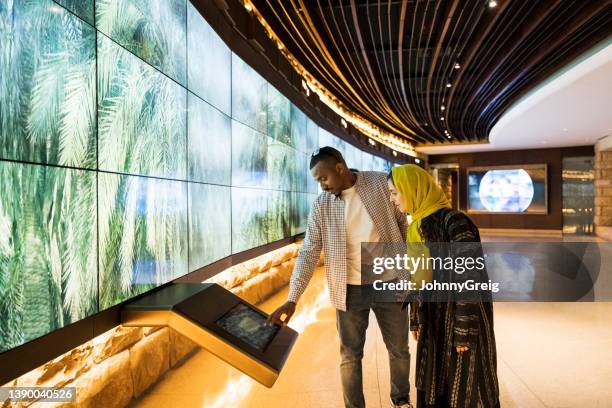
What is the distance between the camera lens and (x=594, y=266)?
869 cm

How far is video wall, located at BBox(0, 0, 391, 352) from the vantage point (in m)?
1.54

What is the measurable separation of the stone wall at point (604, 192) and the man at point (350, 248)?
16.9 m

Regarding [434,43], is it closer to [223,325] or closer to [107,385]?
[223,325]

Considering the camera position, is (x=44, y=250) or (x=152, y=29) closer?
(x=44, y=250)

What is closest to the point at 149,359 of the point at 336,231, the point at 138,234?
the point at 138,234

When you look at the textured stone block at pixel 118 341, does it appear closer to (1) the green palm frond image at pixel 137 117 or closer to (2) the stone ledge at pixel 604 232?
(1) the green palm frond image at pixel 137 117

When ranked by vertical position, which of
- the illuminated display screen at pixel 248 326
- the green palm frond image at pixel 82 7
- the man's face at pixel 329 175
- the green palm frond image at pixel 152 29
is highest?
the green palm frond image at pixel 152 29

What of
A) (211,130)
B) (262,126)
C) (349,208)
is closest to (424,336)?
(349,208)

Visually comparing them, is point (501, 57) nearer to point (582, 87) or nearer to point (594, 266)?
point (582, 87)

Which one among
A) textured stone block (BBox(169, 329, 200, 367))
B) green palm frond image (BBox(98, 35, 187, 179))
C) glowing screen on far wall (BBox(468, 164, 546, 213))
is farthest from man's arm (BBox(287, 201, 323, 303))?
glowing screen on far wall (BBox(468, 164, 546, 213))

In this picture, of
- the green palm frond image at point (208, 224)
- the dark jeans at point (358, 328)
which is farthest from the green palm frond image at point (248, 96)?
the dark jeans at point (358, 328)

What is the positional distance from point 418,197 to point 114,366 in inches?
77.8

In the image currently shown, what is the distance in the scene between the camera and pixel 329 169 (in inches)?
85.2

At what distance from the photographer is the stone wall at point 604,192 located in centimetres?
1595
